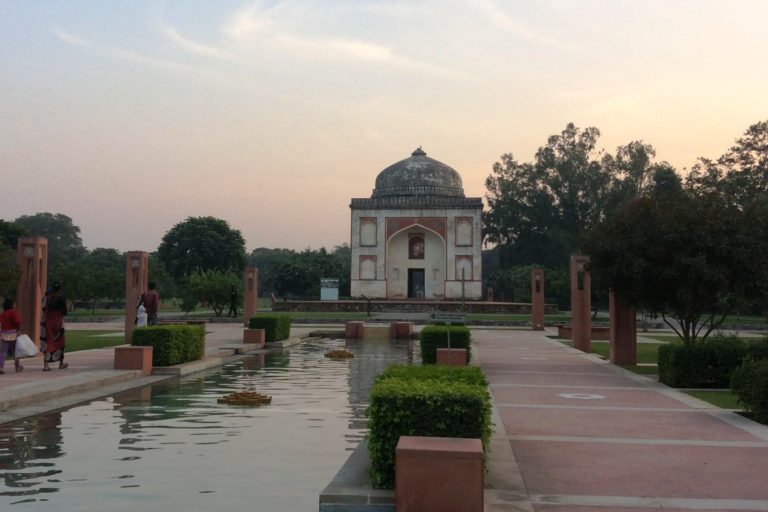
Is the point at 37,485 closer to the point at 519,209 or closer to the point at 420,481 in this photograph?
Answer: the point at 420,481

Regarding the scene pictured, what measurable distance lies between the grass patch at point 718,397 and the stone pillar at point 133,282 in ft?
50.5

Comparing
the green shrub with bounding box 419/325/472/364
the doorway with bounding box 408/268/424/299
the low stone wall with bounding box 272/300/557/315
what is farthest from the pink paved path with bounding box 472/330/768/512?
the doorway with bounding box 408/268/424/299

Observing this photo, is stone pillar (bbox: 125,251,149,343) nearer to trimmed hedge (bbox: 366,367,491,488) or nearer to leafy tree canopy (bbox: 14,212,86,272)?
trimmed hedge (bbox: 366,367,491,488)

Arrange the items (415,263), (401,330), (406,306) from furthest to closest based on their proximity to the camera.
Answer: (415,263) < (406,306) < (401,330)

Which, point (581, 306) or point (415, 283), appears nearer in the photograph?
point (581, 306)

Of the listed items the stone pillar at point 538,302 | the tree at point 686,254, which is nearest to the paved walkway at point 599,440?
the tree at point 686,254

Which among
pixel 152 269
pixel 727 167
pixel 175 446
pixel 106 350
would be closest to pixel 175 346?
pixel 106 350

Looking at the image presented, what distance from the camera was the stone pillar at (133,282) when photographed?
22312 millimetres

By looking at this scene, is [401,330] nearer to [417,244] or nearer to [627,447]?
[627,447]

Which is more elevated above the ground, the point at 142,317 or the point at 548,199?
the point at 548,199

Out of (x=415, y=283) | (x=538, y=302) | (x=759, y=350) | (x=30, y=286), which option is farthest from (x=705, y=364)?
(x=415, y=283)

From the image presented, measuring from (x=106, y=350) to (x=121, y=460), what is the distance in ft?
42.5

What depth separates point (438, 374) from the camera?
706cm

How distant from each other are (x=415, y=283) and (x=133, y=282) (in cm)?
3668
